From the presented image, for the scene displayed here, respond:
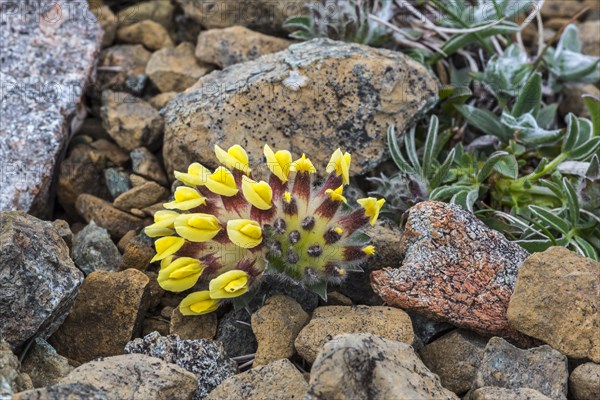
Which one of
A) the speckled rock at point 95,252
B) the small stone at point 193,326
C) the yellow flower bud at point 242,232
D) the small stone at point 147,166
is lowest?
the small stone at point 193,326

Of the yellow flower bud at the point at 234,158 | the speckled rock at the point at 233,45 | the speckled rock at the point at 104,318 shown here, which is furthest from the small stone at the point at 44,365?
the speckled rock at the point at 233,45

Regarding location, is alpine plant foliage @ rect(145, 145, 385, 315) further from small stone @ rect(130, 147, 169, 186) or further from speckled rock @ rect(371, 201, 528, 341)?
small stone @ rect(130, 147, 169, 186)

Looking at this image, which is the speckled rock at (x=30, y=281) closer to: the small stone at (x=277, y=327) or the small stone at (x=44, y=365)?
the small stone at (x=44, y=365)

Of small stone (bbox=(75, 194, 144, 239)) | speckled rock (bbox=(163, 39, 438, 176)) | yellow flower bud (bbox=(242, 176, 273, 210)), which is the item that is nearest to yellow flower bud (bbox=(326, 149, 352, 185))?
yellow flower bud (bbox=(242, 176, 273, 210))

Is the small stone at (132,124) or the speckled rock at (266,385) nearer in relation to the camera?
the speckled rock at (266,385)

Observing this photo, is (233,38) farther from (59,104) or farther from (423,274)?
(423,274)

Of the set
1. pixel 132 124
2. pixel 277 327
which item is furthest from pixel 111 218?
pixel 277 327

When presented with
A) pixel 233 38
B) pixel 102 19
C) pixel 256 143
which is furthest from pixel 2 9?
pixel 256 143
